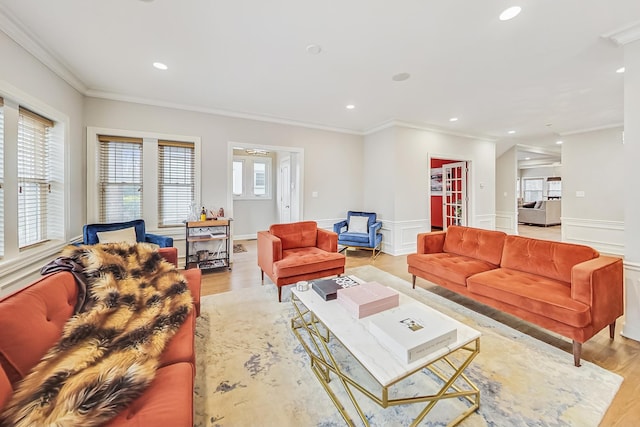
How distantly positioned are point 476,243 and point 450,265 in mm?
570

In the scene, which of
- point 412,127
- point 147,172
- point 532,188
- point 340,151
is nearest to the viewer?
point 147,172

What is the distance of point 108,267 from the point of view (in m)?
1.76

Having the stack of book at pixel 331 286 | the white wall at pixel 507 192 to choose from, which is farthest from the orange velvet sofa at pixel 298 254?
the white wall at pixel 507 192

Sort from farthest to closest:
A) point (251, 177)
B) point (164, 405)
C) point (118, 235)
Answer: point (251, 177)
point (118, 235)
point (164, 405)

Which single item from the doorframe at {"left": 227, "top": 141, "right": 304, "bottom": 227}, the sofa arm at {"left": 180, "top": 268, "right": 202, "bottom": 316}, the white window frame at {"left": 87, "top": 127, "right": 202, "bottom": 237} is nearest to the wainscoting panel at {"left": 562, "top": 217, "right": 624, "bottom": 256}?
the doorframe at {"left": 227, "top": 141, "right": 304, "bottom": 227}

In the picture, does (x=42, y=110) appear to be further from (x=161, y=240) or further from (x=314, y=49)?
(x=314, y=49)

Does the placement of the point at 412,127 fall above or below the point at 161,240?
above

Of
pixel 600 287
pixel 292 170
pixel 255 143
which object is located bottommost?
pixel 600 287

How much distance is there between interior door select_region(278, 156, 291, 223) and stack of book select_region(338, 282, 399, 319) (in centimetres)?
431

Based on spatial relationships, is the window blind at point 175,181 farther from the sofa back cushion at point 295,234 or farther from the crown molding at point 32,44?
the sofa back cushion at point 295,234

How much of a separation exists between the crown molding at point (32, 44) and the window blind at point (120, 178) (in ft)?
2.93

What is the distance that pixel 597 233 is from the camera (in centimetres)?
544

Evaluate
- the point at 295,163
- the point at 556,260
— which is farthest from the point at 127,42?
the point at 556,260

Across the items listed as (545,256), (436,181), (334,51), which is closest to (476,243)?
(545,256)
